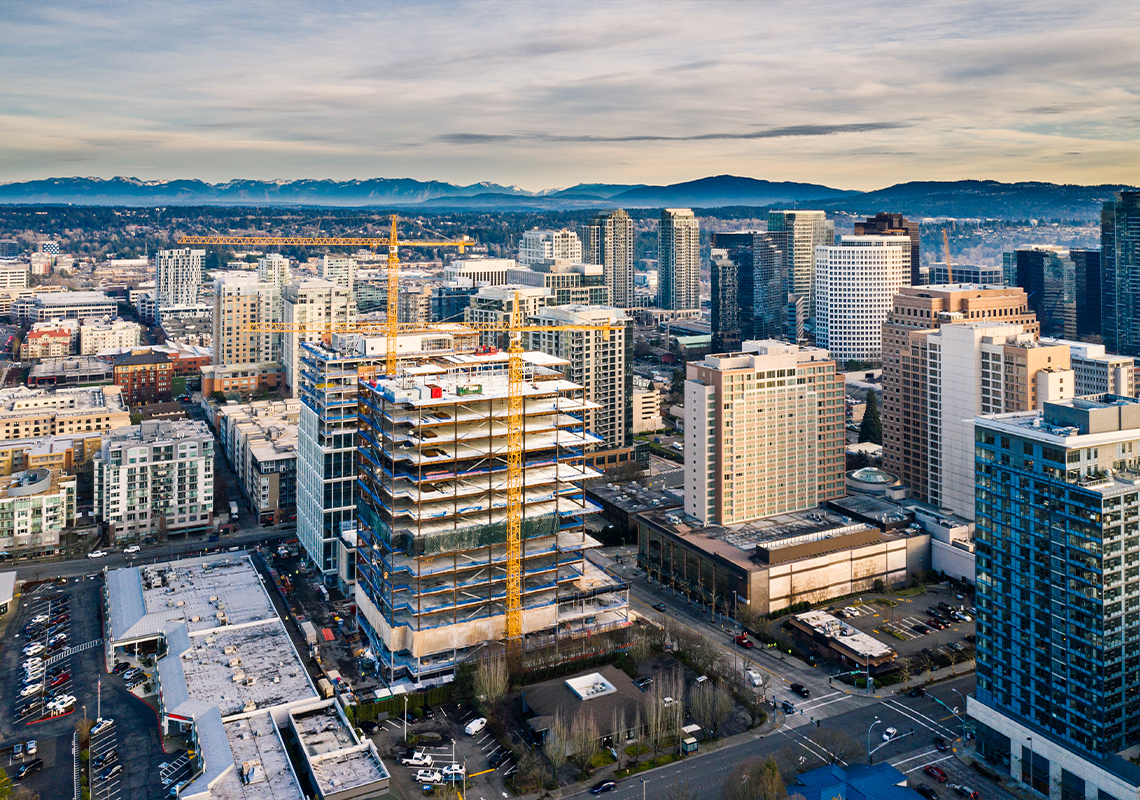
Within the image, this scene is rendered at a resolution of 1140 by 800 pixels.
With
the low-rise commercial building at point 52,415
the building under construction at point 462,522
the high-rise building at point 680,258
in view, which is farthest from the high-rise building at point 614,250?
the building under construction at point 462,522

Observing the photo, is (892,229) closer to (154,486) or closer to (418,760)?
(154,486)

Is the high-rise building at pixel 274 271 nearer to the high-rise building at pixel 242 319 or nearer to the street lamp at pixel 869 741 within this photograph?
the high-rise building at pixel 242 319

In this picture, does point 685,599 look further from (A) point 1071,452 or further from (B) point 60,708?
(B) point 60,708

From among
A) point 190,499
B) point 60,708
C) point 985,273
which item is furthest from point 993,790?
point 985,273

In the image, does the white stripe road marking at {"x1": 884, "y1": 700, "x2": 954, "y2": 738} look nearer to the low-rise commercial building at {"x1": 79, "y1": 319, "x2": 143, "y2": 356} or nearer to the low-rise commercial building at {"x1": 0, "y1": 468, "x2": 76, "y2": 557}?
the low-rise commercial building at {"x1": 0, "y1": 468, "x2": 76, "y2": 557}

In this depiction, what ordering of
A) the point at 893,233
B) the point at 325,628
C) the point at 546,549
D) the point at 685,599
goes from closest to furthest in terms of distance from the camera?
the point at 546,549, the point at 325,628, the point at 685,599, the point at 893,233

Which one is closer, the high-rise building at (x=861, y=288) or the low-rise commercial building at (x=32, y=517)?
the low-rise commercial building at (x=32, y=517)
